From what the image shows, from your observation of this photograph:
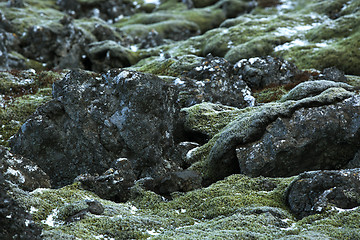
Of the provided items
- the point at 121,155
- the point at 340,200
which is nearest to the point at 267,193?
the point at 340,200

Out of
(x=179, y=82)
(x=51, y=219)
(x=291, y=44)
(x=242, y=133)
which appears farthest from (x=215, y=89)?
(x=291, y=44)

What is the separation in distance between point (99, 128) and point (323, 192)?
12544mm

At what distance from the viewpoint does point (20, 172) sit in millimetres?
15062

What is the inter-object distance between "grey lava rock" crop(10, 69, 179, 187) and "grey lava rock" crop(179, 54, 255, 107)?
10650 millimetres

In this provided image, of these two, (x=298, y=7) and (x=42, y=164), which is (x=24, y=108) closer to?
(x=42, y=164)

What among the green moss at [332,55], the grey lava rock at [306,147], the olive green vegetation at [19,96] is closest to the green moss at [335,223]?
A: the grey lava rock at [306,147]

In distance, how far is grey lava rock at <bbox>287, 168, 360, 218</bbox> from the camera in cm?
1312

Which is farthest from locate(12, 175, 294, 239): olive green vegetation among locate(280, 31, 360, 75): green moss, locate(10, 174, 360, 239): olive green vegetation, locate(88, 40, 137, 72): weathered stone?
locate(88, 40, 137, 72): weathered stone

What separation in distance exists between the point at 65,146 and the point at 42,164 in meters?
1.61

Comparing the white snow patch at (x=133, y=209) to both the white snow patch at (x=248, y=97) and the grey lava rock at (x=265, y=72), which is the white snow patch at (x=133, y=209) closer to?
the white snow patch at (x=248, y=97)

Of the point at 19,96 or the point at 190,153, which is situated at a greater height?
the point at 190,153

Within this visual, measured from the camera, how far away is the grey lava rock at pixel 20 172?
14719mm

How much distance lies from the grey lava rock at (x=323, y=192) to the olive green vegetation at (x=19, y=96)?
62.7 feet

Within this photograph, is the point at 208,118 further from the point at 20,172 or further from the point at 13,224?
the point at 13,224
